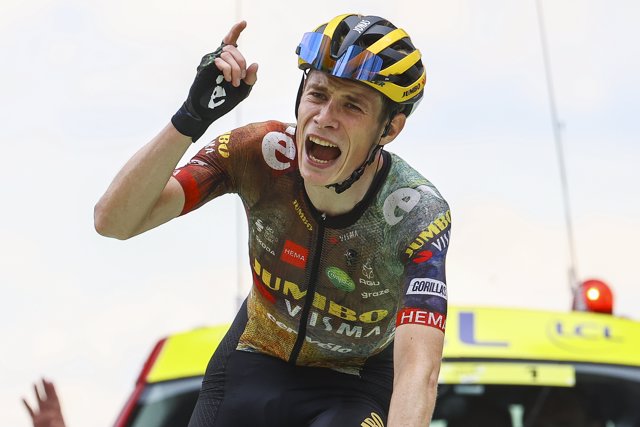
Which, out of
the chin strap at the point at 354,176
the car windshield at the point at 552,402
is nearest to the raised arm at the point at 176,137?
the chin strap at the point at 354,176

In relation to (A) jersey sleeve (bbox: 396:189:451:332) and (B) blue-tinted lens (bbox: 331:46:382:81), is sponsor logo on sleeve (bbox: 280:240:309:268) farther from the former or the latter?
(B) blue-tinted lens (bbox: 331:46:382:81)

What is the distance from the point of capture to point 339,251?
247 inches

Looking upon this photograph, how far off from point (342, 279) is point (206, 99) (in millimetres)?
835

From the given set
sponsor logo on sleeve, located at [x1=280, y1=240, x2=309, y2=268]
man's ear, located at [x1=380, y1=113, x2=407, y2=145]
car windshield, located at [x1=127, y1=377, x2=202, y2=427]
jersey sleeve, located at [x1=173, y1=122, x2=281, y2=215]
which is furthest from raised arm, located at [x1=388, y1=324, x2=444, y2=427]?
car windshield, located at [x1=127, y1=377, x2=202, y2=427]

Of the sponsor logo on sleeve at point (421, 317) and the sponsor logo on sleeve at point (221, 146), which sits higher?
the sponsor logo on sleeve at point (221, 146)

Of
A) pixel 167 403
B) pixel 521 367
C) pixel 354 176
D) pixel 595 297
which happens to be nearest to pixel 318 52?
pixel 354 176

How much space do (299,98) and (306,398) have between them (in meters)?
1.04

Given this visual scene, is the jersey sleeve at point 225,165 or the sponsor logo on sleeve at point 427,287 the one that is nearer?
the sponsor logo on sleeve at point 427,287

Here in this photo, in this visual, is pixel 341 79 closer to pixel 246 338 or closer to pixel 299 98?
pixel 299 98

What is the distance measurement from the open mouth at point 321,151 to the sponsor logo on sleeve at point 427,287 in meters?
0.52

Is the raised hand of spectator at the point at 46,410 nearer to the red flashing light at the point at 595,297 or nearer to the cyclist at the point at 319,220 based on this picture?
the cyclist at the point at 319,220

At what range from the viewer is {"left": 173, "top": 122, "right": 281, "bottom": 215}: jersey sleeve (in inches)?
246

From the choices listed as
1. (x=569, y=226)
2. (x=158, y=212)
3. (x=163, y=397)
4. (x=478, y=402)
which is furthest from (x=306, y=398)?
(x=569, y=226)

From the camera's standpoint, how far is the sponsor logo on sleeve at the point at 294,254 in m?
6.32
